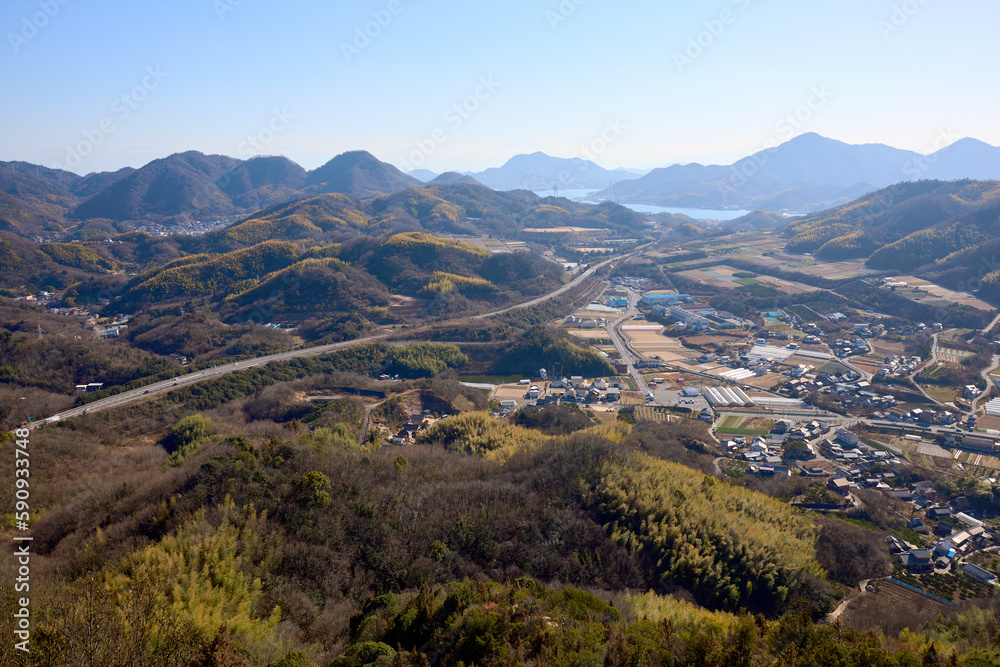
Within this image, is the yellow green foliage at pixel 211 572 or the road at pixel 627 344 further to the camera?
the road at pixel 627 344

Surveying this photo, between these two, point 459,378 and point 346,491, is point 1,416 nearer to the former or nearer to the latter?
point 346,491

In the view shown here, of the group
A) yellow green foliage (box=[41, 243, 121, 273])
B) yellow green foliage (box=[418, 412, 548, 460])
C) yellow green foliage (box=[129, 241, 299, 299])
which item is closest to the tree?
yellow green foliage (box=[418, 412, 548, 460])

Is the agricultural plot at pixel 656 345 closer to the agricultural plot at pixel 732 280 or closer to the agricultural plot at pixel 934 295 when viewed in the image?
the agricultural plot at pixel 732 280

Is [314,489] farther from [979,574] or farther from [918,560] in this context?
[979,574]

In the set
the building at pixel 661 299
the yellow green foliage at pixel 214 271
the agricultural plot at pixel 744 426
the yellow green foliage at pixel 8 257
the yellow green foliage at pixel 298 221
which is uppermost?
the yellow green foliage at pixel 298 221

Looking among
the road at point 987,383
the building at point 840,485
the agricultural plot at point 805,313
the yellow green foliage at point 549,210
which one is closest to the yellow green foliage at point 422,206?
the yellow green foliage at point 549,210

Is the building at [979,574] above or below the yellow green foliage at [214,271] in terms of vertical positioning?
below

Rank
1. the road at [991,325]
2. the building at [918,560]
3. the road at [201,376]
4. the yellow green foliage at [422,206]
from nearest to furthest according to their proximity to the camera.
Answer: the building at [918,560] → the road at [201,376] → the road at [991,325] → the yellow green foliage at [422,206]
